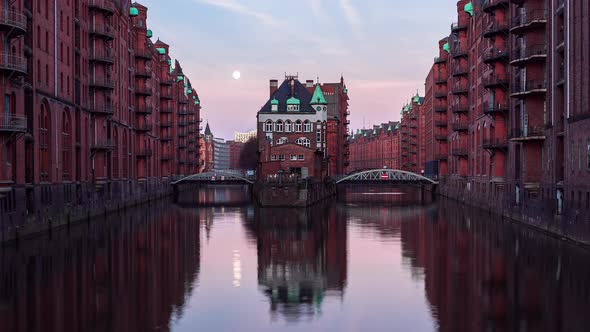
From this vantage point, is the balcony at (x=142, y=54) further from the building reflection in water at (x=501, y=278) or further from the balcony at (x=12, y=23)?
the building reflection in water at (x=501, y=278)

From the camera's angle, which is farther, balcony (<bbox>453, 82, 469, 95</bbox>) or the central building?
the central building

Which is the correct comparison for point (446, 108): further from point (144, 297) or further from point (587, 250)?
point (144, 297)

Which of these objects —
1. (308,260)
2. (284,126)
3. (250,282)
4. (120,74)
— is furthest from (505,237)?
(284,126)

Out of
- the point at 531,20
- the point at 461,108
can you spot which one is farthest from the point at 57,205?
the point at 461,108

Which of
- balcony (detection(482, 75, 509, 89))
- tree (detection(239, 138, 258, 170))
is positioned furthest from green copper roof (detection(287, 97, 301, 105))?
tree (detection(239, 138, 258, 170))

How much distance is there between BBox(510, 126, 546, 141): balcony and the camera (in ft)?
152

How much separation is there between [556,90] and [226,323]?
30.6 m

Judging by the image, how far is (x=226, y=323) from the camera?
776 inches

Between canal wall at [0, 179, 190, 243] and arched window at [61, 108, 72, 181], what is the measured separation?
0.99 metres

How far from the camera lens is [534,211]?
4475 cm

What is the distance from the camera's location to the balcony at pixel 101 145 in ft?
192

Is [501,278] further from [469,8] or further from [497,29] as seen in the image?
[469,8]

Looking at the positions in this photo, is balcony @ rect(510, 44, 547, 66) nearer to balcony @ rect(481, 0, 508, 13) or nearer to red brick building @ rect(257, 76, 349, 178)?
balcony @ rect(481, 0, 508, 13)

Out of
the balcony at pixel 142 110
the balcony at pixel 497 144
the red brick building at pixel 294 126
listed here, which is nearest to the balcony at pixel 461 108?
the red brick building at pixel 294 126
